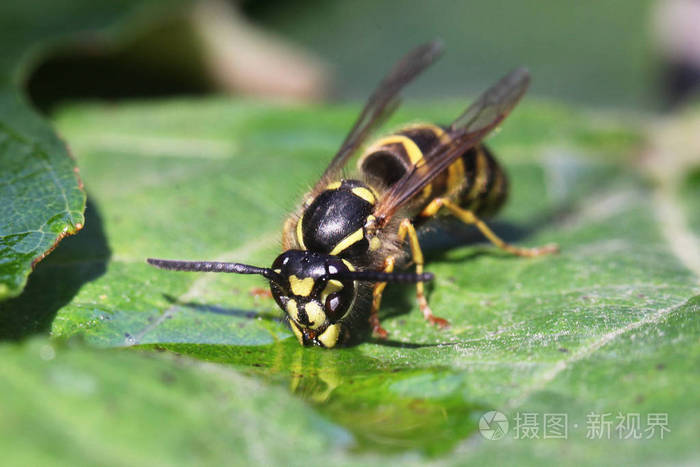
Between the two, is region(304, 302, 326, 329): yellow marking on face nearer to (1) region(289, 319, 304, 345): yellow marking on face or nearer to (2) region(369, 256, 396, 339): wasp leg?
(1) region(289, 319, 304, 345): yellow marking on face

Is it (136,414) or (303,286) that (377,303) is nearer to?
(303,286)

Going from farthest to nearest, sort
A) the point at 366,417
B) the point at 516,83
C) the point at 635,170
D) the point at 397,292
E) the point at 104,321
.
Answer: the point at 635,170, the point at 516,83, the point at 397,292, the point at 104,321, the point at 366,417

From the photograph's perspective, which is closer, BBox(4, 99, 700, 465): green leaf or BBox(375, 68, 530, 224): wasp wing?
BBox(4, 99, 700, 465): green leaf

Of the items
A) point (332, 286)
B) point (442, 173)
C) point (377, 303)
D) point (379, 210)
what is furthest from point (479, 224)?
point (332, 286)

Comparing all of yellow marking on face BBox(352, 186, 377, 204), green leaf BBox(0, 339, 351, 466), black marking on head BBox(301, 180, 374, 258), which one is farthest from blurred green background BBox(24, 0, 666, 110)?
green leaf BBox(0, 339, 351, 466)

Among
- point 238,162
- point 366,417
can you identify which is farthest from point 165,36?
point 366,417

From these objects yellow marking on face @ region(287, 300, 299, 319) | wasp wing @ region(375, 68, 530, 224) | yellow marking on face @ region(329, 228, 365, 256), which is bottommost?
yellow marking on face @ region(287, 300, 299, 319)

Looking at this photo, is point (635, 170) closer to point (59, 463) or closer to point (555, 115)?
point (555, 115)
